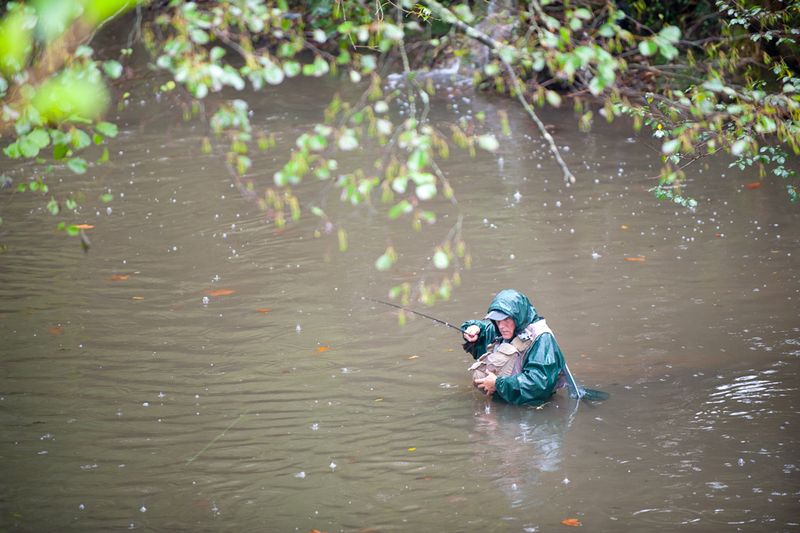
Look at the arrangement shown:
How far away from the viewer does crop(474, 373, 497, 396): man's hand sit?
Answer: 23.8 feet

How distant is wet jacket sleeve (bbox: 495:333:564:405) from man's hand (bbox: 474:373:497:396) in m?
0.03

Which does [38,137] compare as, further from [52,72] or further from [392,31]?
[392,31]

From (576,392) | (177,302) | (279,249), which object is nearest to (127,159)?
(279,249)

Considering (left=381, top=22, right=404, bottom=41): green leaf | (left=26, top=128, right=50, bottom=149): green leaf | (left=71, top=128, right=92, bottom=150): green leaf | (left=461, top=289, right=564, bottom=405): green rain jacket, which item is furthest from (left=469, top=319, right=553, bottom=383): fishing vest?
(left=26, top=128, right=50, bottom=149): green leaf

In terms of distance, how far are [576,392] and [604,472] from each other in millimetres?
1064

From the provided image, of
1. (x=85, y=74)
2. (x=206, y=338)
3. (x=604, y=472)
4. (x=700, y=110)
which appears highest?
(x=85, y=74)

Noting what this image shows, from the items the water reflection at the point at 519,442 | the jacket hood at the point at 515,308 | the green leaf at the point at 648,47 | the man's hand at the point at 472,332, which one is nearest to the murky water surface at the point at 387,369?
the water reflection at the point at 519,442

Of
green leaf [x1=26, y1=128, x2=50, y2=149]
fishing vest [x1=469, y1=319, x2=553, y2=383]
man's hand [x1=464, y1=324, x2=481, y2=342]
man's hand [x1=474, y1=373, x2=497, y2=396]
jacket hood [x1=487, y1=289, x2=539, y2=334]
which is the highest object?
green leaf [x1=26, y1=128, x2=50, y2=149]

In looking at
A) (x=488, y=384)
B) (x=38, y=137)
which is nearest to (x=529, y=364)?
A: (x=488, y=384)

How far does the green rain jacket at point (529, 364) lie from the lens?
7078 mm

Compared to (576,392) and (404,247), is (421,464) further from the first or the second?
(404,247)

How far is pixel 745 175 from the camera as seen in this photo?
1309 centimetres

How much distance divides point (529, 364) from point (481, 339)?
0.57 m

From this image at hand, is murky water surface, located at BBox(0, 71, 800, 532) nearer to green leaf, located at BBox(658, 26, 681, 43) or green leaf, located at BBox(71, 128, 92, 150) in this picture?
green leaf, located at BBox(71, 128, 92, 150)
